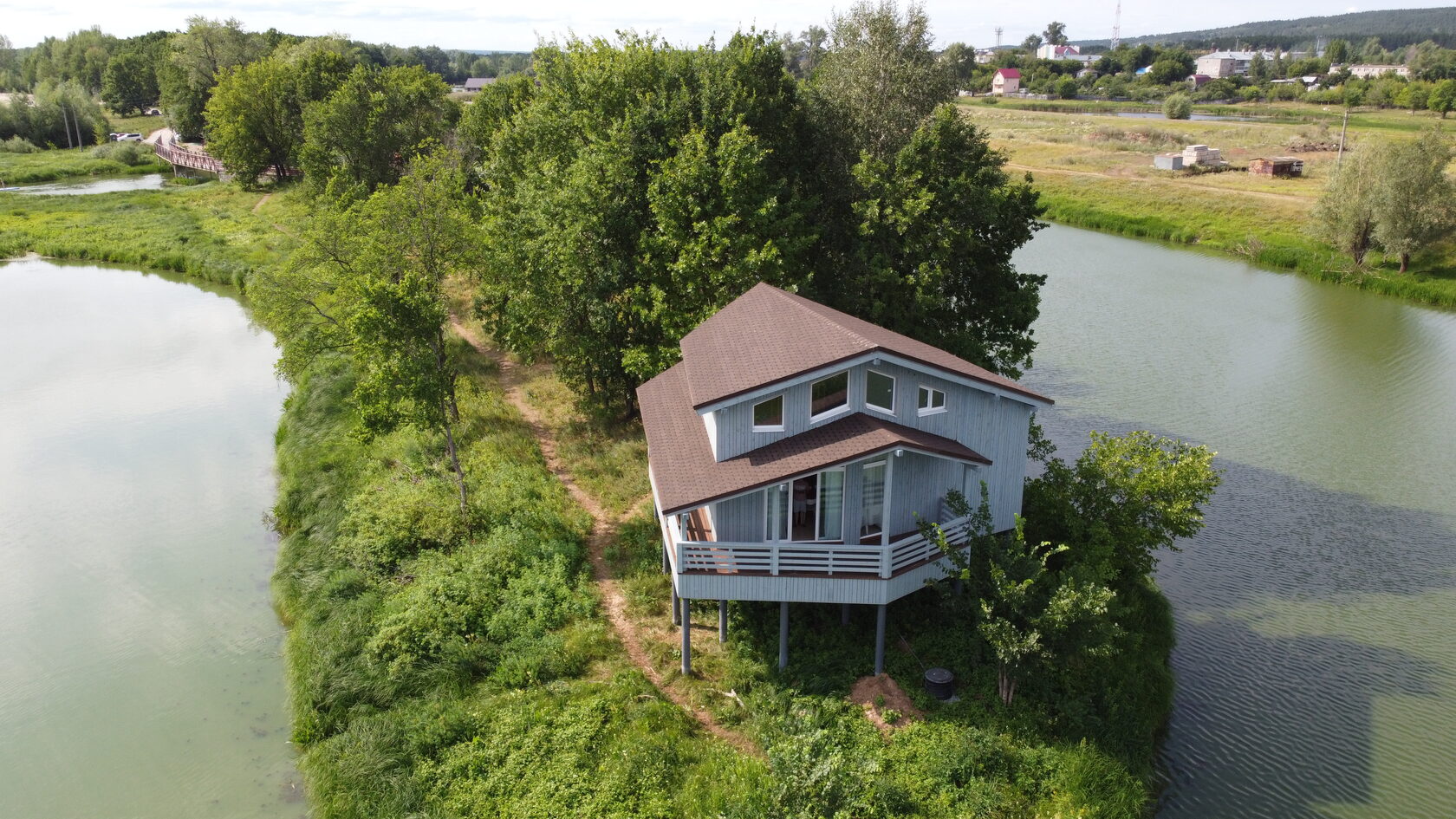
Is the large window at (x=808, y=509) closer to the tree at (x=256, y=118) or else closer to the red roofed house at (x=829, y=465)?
the red roofed house at (x=829, y=465)

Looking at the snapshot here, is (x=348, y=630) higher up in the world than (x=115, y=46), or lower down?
lower down

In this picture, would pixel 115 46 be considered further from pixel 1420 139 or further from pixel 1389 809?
pixel 1389 809

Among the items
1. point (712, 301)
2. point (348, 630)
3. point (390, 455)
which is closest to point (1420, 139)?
point (712, 301)

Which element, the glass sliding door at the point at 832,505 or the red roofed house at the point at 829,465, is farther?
the glass sliding door at the point at 832,505

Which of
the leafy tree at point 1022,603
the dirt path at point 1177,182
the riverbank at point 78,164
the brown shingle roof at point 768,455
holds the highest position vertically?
the riverbank at point 78,164

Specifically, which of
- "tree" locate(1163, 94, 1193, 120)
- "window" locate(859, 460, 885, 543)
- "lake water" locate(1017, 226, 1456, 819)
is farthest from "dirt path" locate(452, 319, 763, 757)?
"tree" locate(1163, 94, 1193, 120)

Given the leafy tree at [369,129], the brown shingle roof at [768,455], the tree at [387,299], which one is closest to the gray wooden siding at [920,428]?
the brown shingle roof at [768,455]
